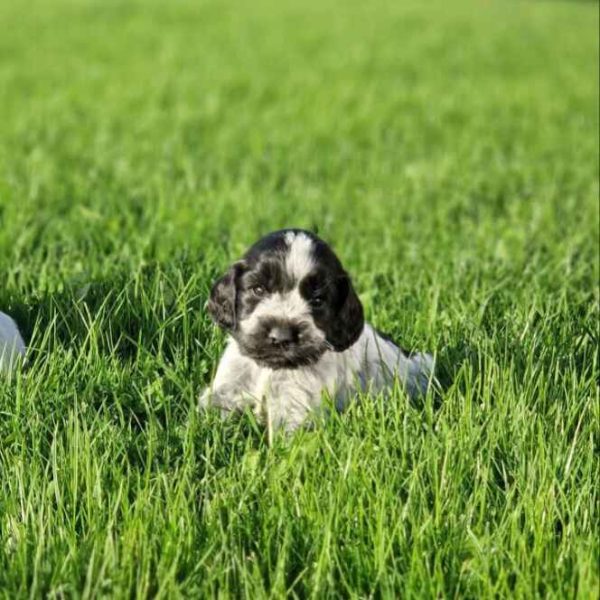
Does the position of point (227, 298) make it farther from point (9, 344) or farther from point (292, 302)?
point (9, 344)

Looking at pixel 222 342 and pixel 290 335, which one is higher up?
pixel 290 335

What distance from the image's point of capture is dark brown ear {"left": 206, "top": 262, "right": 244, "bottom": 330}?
4.51 m

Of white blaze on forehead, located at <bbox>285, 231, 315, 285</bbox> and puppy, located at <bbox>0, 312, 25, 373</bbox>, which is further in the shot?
puppy, located at <bbox>0, 312, 25, 373</bbox>

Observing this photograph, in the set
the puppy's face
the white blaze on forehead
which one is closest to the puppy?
the puppy's face

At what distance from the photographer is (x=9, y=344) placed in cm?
486

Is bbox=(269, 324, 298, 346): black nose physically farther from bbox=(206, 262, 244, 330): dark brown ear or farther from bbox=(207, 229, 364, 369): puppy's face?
bbox=(206, 262, 244, 330): dark brown ear

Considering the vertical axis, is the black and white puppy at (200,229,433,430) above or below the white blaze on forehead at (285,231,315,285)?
below

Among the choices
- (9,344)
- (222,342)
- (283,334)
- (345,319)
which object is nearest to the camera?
(283,334)

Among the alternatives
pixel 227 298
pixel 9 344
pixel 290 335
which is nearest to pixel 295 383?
pixel 290 335

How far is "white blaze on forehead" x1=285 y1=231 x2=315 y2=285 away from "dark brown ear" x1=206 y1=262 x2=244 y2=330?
260 mm

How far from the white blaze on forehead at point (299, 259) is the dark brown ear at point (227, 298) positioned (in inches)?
10.2

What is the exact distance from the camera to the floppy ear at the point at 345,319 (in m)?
4.41

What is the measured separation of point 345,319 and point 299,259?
0.30 metres

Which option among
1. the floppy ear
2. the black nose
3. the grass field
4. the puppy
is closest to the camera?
the grass field
